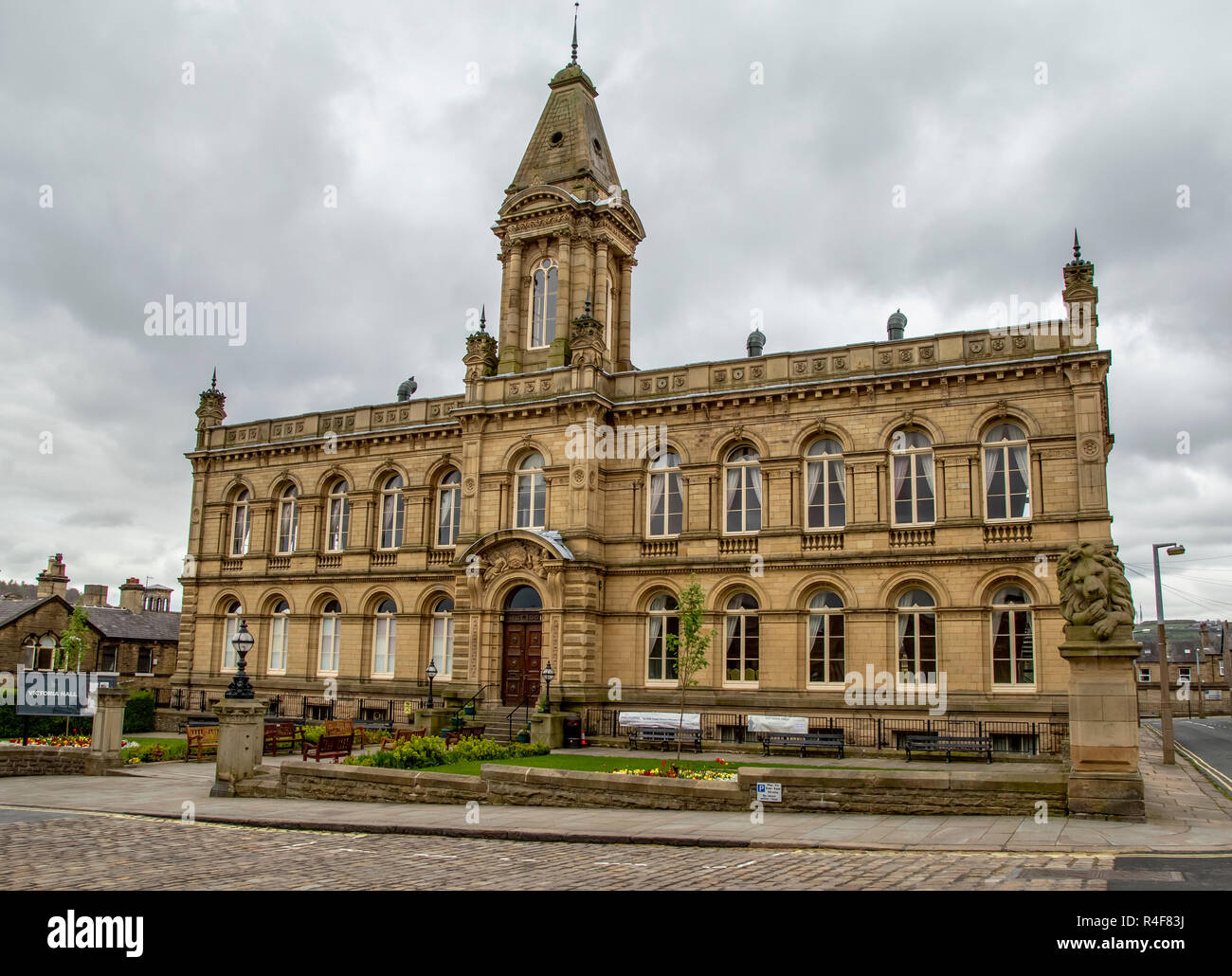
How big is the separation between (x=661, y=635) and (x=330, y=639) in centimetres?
1397

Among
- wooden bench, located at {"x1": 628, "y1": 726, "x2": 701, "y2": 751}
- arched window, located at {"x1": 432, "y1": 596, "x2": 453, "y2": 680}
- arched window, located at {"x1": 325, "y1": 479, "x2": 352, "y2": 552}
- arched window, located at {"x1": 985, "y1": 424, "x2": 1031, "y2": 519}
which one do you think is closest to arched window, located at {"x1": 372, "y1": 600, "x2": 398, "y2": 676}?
arched window, located at {"x1": 432, "y1": 596, "x2": 453, "y2": 680}

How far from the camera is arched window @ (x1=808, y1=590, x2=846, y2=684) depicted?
29.1 meters

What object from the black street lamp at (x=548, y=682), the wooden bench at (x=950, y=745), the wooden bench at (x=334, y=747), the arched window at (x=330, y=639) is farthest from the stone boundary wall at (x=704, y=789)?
the arched window at (x=330, y=639)

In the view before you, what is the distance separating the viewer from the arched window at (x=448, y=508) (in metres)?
36.4

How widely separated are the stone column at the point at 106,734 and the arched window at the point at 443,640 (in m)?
11.4

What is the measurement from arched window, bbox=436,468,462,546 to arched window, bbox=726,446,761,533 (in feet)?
34.2

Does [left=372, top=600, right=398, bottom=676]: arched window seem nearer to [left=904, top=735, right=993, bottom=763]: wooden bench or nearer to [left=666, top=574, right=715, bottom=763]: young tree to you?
[left=666, top=574, right=715, bottom=763]: young tree

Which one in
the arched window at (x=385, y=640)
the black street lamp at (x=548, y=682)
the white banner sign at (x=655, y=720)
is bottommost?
the white banner sign at (x=655, y=720)

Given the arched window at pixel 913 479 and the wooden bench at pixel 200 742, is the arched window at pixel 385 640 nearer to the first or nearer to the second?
the wooden bench at pixel 200 742

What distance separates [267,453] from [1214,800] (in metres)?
34.5

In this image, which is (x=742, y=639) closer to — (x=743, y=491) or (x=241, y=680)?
(x=743, y=491)

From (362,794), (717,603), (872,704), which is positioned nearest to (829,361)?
(717,603)

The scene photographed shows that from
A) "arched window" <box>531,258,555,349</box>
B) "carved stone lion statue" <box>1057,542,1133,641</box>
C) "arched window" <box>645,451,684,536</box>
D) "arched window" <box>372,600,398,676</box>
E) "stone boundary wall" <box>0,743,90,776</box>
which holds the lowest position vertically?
"stone boundary wall" <box>0,743,90,776</box>

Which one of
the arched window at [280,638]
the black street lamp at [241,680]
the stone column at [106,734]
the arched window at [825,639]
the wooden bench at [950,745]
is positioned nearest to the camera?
the black street lamp at [241,680]
